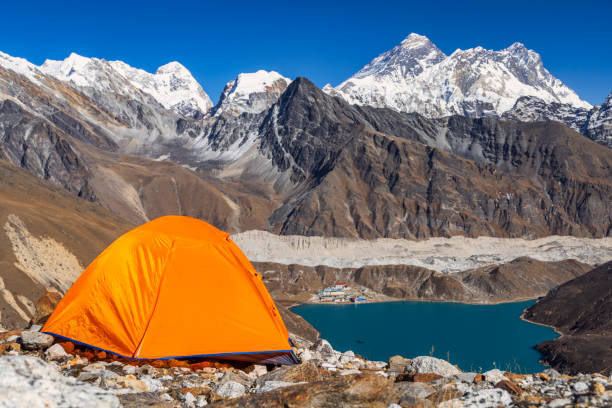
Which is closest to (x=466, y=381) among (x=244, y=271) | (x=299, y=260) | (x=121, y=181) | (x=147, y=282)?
(x=244, y=271)

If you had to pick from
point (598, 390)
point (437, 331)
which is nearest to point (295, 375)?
point (598, 390)

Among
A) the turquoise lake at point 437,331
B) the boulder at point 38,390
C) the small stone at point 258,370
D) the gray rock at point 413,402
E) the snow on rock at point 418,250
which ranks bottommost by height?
the turquoise lake at point 437,331

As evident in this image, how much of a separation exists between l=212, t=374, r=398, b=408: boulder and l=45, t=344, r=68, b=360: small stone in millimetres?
6569

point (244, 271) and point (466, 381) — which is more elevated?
point (244, 271)

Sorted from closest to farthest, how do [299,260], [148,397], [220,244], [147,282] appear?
1. [148,397]
2. [147,282]
3. [220,244]
4. [299,260]

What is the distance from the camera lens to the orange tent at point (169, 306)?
11.9 metres

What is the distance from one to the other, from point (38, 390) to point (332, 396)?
3.07 m

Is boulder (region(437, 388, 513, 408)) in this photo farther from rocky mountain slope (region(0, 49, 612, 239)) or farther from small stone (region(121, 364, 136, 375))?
rocky mountain slope (region(0, 49, 612, 239))

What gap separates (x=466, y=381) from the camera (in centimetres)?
851

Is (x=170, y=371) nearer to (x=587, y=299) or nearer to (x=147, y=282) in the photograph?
(x=147, y=282)

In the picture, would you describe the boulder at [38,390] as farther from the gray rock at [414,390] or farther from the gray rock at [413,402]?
the gray rock at [414,390]

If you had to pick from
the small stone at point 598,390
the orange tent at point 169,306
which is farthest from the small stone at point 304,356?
the small stone at point 598,390

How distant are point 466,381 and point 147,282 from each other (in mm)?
7705

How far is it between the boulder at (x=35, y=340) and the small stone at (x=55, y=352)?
0.21 metres
